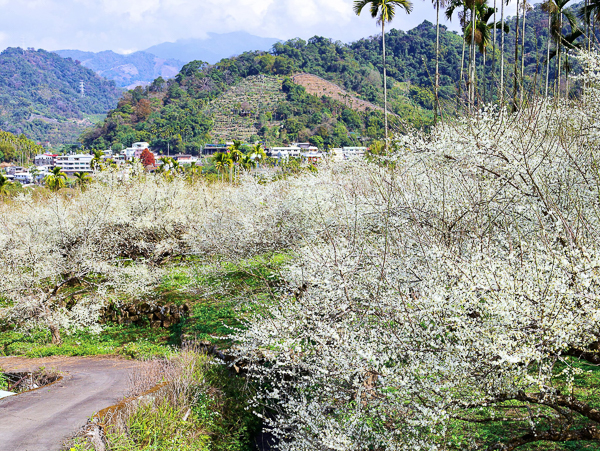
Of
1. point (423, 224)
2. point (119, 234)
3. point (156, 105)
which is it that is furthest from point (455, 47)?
point (423, 224)

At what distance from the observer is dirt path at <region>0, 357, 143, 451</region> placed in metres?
7.31

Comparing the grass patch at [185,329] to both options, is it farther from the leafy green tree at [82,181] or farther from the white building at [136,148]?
the white building at [136,148]

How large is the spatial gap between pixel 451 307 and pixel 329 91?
117 m

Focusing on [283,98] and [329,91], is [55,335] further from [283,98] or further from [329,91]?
[329,91]

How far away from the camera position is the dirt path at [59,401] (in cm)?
731

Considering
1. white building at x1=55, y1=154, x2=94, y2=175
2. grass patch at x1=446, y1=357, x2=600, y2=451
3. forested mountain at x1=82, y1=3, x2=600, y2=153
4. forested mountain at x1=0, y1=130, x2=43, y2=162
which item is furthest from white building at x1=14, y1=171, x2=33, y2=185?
grass patch at x1=446, y1=357, x2=600, y2=451

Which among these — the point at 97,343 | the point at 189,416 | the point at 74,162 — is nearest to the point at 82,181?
the point at 97,343

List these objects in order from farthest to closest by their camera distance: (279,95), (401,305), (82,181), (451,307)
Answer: (279,95), (82,181), (401,305), (451,307)

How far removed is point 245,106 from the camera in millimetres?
115000

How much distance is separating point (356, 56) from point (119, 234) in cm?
13416

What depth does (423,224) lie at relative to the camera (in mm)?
7668

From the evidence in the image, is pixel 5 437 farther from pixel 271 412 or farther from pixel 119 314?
pixel 119 314

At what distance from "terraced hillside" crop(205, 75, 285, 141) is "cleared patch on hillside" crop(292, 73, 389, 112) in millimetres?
6774

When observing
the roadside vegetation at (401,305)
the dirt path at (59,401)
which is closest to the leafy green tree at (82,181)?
the roadside vegetation at (401,305)
